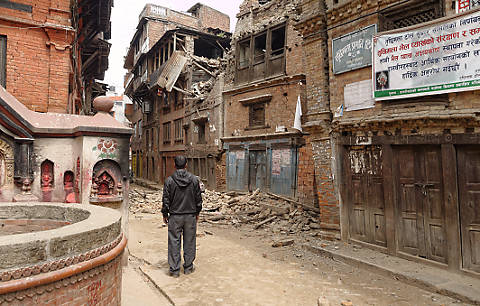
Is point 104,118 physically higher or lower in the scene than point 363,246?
higher

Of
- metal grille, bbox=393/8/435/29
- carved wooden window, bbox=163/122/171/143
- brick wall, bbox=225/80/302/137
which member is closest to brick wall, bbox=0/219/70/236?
metal grille, bbox=393/8/435/29

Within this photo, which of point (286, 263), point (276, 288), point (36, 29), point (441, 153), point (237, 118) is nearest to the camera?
point (276, 288)

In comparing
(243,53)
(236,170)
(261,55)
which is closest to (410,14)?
(261,55)

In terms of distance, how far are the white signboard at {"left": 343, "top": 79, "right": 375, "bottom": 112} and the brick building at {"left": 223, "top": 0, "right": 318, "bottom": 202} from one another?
4376 millimetres

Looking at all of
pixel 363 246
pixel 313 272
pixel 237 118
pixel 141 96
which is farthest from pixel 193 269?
pixel 141 96

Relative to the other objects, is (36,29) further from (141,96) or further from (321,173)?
(141,96)

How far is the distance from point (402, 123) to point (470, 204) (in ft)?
6.15

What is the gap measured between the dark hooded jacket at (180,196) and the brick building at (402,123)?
3856mm

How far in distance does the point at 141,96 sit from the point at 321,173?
78.7 feet

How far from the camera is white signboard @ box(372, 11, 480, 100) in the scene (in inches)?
210

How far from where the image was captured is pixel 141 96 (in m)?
28.5

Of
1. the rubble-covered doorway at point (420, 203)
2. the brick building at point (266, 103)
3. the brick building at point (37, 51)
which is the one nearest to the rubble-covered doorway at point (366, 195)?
the rubble-covered doorway at point (420, 203)

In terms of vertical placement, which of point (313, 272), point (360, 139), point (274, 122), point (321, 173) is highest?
point (274, 122)

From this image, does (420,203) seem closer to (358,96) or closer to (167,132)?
(358,96)
